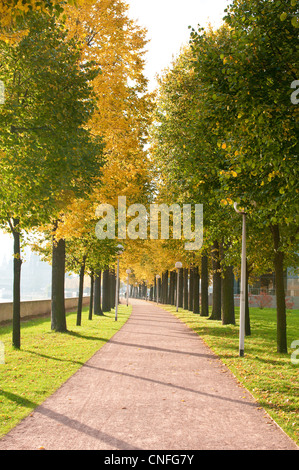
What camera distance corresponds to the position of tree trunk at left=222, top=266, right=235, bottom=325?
20.2 m

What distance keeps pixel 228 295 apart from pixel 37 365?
11.6m

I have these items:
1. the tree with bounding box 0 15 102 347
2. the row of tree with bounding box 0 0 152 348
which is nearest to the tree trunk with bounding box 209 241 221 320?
the row of tree with bounding box 0 0 152 348

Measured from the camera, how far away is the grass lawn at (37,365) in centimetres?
701

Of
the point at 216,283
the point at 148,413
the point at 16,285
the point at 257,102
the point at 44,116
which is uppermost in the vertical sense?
the point at 44,116

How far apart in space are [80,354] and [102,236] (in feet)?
26.2

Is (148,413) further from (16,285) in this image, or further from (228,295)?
(228,295)

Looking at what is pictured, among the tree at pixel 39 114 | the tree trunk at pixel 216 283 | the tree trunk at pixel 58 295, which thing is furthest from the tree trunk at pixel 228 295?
the tree at pixel 39 114

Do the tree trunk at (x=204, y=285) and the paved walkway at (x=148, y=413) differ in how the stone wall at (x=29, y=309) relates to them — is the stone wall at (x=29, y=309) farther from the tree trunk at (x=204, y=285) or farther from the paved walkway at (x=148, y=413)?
the paved walkway at (x=148, y=413)

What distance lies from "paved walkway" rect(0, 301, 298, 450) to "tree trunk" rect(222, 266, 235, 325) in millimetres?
9197

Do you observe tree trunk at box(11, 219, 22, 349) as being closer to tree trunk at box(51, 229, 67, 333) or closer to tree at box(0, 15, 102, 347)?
tree at box(0, 15, 102, 347)

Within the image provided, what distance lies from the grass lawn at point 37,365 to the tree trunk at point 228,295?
5.36 m

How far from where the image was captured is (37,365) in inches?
412

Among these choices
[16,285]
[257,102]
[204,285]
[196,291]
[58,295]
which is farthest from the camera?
[196,291]

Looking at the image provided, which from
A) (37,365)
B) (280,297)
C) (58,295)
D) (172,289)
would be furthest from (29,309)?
(172,289)
